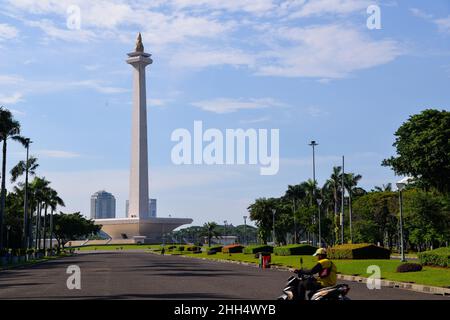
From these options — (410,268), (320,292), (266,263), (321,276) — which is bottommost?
(266,263)

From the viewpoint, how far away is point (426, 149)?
45.9 meters

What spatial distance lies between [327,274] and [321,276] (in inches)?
5.6

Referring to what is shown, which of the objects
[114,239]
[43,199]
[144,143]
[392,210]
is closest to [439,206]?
[392,210]

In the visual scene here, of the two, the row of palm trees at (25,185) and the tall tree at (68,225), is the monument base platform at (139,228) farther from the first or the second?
the row of palm trees at (25,185)

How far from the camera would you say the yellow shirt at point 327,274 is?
46.2 ft

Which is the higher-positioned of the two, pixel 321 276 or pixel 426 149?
pixel 426 149

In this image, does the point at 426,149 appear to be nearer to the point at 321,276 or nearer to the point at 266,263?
the point at 266,263

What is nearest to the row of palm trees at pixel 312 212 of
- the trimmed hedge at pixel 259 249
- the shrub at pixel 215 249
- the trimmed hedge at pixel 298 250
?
the shrub at pixel 215 249

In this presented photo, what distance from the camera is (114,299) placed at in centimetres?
1895

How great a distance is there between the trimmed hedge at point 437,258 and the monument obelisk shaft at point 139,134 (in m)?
115

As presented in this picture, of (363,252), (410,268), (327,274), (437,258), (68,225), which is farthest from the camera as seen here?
(68,225)

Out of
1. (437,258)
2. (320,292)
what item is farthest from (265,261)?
(320,292)
